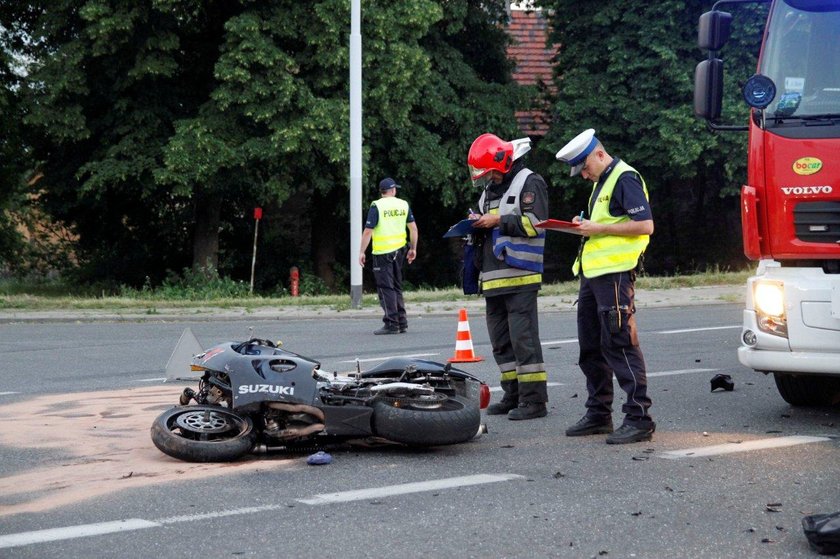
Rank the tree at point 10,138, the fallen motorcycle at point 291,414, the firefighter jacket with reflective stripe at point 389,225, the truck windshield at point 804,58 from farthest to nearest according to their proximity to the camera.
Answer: the tree at point 10,138 < the firefighter jacket with reflective stripe at point 389,225 < the truck windshield at point 804,58 < the fallen motorcycle at point 291,414

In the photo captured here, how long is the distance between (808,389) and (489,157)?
2.84 m

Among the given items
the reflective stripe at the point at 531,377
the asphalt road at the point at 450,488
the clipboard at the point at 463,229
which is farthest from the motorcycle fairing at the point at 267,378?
the reflective stripe at the point at 531,377

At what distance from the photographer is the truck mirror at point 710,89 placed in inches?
332

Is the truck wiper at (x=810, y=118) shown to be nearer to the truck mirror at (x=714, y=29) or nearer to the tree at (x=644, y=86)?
the truck mirror at (x=714, y=29)

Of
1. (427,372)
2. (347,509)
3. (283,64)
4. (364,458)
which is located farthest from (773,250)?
(283,64)

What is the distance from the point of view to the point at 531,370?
8844 mm

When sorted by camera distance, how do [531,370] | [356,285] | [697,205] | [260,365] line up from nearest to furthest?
[260,365], [531,370], [356,285], [697,205]

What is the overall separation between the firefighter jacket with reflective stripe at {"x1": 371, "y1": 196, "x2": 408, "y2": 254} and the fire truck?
784 centimetres

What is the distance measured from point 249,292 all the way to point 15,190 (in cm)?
669

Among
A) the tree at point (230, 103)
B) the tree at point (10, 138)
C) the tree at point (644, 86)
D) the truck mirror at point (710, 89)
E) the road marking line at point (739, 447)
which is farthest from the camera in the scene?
the tree at point (644, 86)

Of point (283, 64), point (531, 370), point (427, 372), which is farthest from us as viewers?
point (283, 64)

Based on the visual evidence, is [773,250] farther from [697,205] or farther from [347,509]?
[697,205]

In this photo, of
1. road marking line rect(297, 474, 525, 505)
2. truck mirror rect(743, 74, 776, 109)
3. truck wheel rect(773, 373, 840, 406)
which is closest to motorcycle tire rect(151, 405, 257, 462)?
road marking line rect(297, 474, 525, 505)

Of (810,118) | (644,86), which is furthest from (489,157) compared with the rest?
(644,86)
